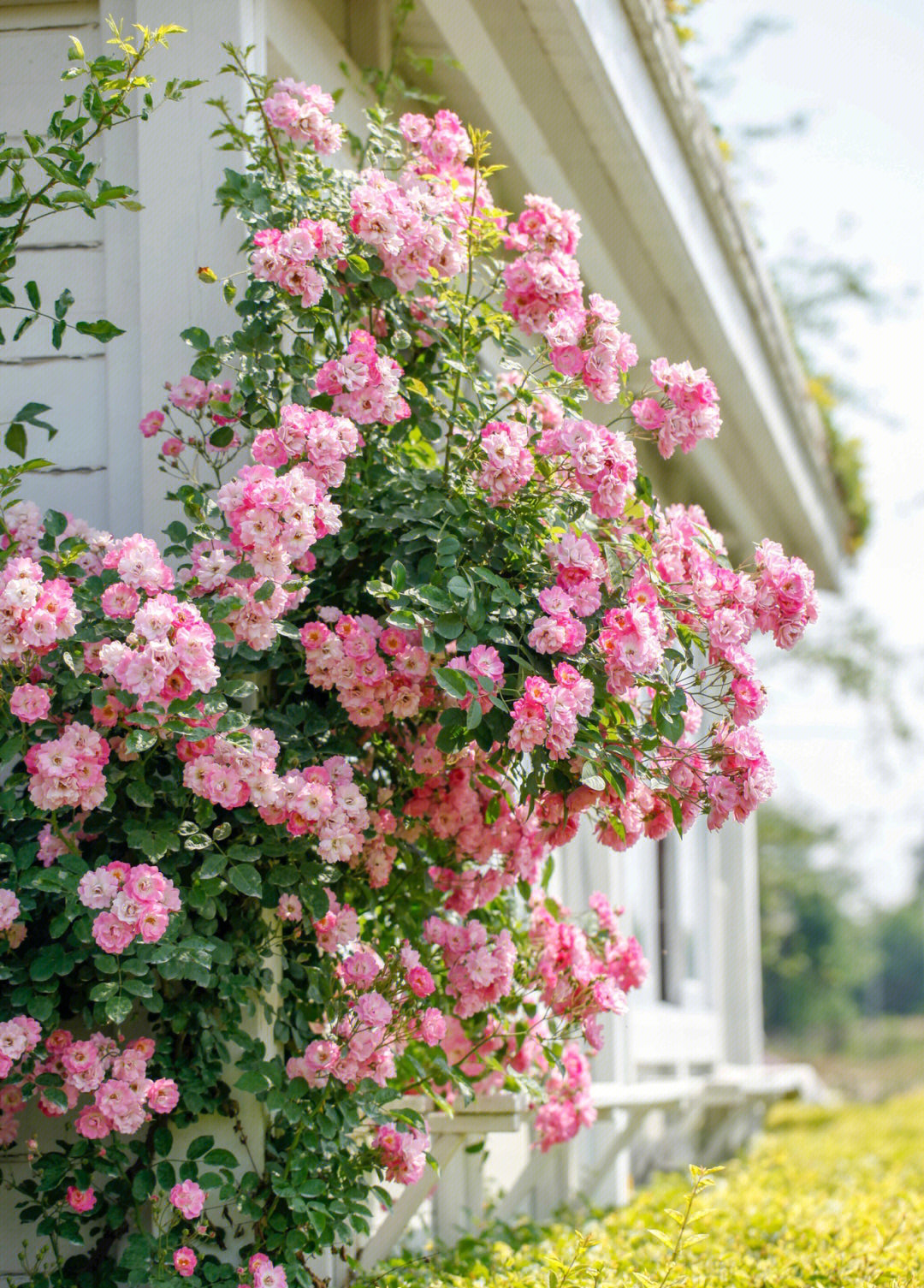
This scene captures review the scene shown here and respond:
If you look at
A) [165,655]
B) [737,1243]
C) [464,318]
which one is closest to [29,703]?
[165,655]

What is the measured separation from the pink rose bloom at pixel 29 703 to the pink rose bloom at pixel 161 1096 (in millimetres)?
529

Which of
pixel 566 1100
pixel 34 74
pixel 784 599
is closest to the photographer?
pixel 784 599

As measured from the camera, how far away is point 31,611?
1.78m

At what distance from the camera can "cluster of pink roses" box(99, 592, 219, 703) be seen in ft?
5.60

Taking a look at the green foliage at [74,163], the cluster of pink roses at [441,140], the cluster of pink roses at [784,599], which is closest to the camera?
the green foliage at [74,163]

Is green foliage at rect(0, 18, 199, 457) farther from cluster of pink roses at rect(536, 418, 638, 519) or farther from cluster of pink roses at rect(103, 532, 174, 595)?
cluster of pink roses at rect(536, 418, 638, 519)

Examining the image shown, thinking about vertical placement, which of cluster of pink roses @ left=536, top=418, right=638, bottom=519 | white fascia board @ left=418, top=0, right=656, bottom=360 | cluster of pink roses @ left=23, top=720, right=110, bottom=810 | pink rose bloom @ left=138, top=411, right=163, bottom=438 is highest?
white fascia board @ left=418, top=0, right=656, bottom=360

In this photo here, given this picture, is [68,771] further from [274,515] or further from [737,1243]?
[737,1243]

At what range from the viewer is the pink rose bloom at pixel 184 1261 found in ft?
6.03

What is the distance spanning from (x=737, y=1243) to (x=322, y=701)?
172cm

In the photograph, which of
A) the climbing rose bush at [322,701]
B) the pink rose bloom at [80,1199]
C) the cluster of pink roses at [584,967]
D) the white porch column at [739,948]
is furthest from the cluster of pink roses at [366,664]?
the white porch column at [739,948]

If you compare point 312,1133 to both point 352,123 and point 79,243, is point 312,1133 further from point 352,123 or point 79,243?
point 352,123

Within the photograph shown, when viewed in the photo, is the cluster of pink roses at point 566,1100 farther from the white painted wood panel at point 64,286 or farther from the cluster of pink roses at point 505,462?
the white painted wood panel at point 64,286

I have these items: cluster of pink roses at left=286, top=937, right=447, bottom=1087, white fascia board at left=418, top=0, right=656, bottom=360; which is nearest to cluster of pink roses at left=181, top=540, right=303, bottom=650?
cluster of pink roses at left=286, top=937, right=447, bottom=1087
